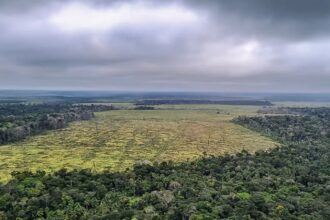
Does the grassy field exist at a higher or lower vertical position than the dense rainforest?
lower

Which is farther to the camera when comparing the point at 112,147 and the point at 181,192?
the point at 112,147

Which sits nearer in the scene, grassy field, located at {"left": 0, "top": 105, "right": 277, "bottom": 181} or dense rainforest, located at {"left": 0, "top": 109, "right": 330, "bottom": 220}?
dense rainforest, located at {"left": 0, "top": 109, "right": 330, "bottom": 220}

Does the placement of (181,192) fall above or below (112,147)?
above

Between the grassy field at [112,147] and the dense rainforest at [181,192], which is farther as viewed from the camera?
the grassy field at [112,147]

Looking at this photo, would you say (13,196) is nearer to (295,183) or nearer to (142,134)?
(295,183)

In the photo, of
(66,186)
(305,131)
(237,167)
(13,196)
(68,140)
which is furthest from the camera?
(305,131)

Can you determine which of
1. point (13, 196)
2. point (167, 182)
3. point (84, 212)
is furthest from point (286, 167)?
point (13, 196)

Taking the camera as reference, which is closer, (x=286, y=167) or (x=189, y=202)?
(x=189, y=202)

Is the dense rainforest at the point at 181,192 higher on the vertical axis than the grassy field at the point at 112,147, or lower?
higher
